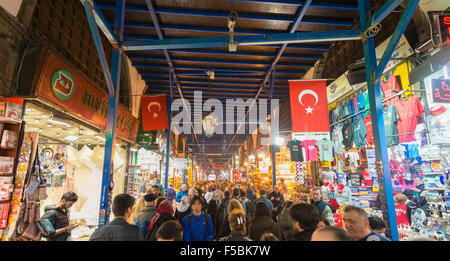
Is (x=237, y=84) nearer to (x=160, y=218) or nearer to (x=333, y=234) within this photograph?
(x=160, y=218)

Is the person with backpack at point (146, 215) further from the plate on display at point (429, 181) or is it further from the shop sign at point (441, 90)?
the shop sign at point (441, 90)

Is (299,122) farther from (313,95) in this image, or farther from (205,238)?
(205,238)

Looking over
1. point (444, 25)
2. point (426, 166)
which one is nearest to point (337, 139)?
point (426, 166)

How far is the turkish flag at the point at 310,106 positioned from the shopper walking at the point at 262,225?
3.15m

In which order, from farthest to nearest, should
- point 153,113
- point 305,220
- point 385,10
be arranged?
point 153,113
point 385,10
point 305,220

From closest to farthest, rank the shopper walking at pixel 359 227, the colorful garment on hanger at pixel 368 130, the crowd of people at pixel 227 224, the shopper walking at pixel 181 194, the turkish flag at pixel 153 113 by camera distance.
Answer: the crowd of people at pixel 227 224, the shopper walking at pixel 359 227, the colorful garment on hanger at pixel 368 130, the turkish flag at pixel 153 113, the shopper walking at pixel 181 194

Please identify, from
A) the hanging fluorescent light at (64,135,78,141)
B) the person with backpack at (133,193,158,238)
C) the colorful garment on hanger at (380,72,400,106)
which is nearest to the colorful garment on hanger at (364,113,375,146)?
the colorful garment on hanger at (380,72,400,106)

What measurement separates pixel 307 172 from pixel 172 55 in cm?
721

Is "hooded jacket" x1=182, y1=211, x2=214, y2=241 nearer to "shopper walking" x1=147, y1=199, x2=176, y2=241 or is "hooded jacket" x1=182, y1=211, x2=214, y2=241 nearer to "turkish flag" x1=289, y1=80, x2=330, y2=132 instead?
"shopper walking" x1=147, y1=199, x2=176, y2=241

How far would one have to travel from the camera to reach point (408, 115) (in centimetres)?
496

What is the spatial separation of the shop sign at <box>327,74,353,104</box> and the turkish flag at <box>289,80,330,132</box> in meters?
1.33

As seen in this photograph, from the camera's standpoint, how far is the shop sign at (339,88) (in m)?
7.31

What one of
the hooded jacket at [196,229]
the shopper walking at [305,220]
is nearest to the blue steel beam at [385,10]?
the shopper walking at [305,220]

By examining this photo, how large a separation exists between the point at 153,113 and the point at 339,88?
21.4 ft
